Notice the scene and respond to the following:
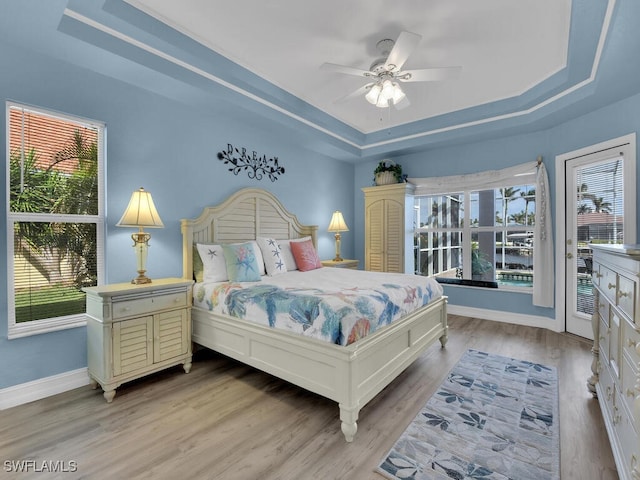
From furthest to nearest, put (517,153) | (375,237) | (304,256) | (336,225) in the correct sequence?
(375,237) < (336,225) < (517,153) < (304,256)

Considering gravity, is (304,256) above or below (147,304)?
above

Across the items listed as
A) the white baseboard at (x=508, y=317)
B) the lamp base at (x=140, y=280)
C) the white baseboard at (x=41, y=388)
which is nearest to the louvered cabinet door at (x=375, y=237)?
the white baseboard at (x=508, y=317)

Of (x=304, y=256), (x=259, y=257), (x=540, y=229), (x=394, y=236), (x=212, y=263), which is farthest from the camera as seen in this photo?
(x=394, y=236)

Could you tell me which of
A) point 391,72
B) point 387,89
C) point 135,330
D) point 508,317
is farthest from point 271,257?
point 508,317

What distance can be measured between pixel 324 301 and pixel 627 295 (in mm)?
1519

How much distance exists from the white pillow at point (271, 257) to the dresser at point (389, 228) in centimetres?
207

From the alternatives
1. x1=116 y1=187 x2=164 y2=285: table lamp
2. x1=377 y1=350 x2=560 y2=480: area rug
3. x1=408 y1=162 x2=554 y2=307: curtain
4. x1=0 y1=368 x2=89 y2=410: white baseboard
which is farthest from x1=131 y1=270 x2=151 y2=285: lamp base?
x1=408 y1=162 x2=554 y2=307: curtain

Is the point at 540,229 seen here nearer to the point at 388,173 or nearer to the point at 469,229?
the point at 469,229

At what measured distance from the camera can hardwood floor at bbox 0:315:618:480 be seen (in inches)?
64.5

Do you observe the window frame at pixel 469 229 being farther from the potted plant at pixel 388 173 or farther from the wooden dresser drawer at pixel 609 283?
the wooden dresser drawer at pixel 609 283

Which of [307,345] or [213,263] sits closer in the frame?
[307,345]

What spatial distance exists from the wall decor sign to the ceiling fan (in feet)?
4.71

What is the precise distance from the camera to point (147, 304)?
2498 mm

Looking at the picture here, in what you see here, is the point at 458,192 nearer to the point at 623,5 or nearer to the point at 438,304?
the point at 438,304
